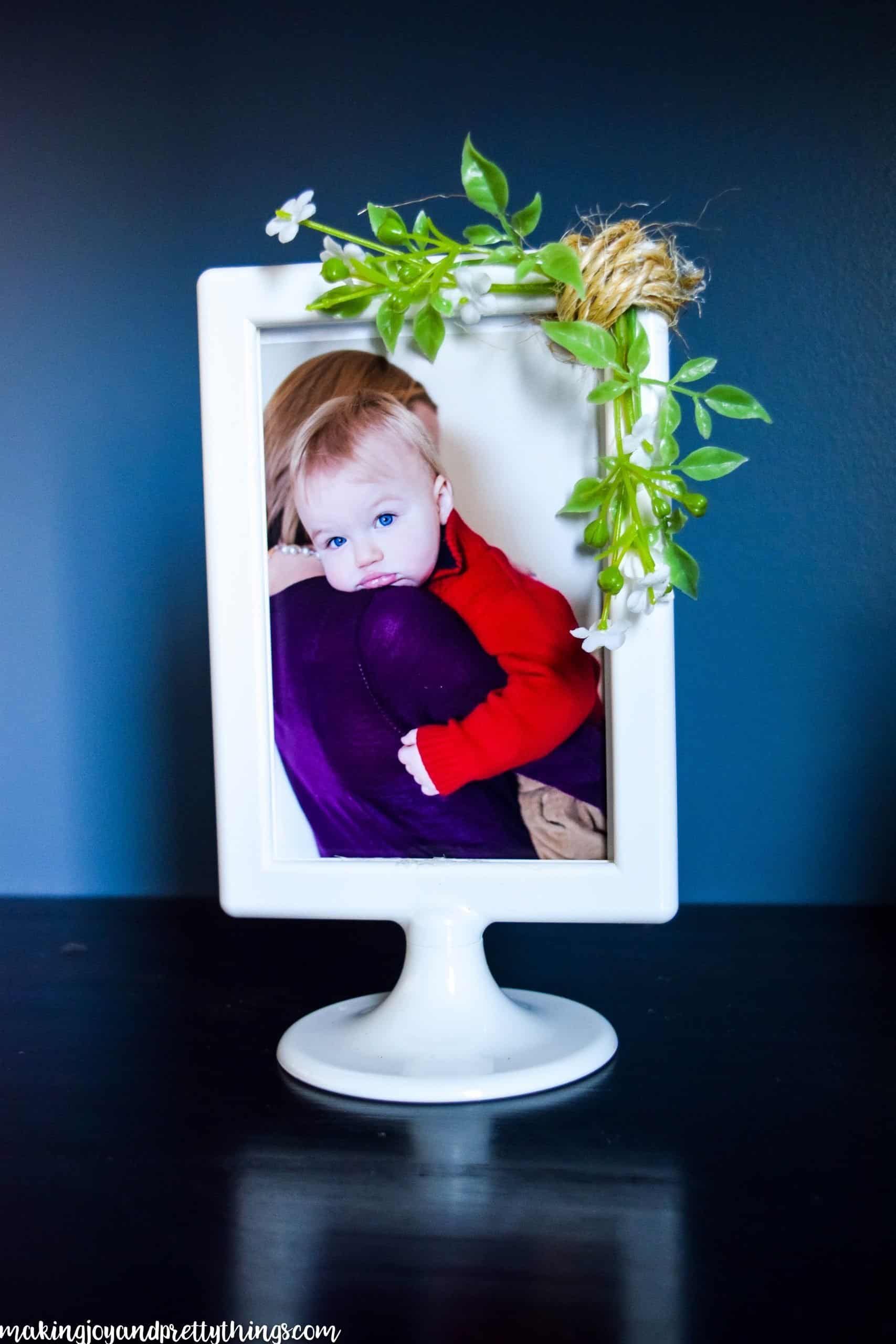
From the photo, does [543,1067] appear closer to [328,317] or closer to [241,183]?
[328,317]

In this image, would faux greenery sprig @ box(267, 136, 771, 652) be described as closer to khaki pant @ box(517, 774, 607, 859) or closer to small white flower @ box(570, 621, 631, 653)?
small white flower @ box(570, 621, 631, 653)

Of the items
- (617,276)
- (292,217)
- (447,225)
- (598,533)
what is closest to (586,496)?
(598,533)

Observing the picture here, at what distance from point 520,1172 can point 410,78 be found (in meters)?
1.04

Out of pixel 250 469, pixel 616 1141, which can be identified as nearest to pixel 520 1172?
pixel 616 1141

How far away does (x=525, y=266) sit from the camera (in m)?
0.68

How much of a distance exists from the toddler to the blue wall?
482 mm

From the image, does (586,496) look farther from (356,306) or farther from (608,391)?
(356,306)

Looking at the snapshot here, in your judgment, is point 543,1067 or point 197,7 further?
point 197,7

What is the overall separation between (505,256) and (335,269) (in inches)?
4.0

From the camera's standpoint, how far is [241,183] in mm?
1225

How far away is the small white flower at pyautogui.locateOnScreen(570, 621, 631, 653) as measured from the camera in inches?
27.3

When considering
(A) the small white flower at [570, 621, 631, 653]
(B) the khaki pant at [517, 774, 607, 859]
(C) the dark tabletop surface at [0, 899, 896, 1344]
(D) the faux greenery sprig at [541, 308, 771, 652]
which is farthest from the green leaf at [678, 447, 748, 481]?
(C) the dark tabletop surface at [0, 899, 896, 1344]

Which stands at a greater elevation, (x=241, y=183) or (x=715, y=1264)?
(x=241, y=183)

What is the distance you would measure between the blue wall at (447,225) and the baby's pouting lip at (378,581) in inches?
20.4
